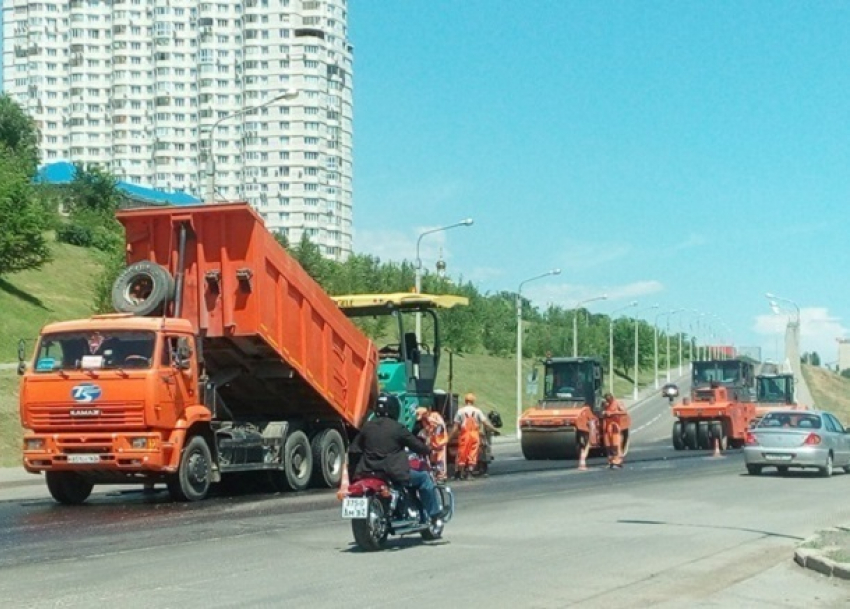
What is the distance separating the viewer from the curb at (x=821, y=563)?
1235 cm

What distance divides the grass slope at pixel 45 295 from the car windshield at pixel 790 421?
1243 inches

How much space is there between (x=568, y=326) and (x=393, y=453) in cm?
11694

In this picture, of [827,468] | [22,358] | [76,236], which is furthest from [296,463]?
[76,236]

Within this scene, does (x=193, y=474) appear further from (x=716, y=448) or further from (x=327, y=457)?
(x=716, y=448)

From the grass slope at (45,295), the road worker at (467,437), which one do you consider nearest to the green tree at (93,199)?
the grass slope at (45,295)

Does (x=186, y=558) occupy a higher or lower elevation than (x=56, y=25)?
lower

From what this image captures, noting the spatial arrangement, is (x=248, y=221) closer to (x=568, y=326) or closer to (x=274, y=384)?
(x=274, y=384)

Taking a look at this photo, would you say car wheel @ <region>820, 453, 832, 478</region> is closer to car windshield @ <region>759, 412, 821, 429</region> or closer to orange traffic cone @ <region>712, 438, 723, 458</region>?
car windshield @ <region>759, 412, 821, 429</region>

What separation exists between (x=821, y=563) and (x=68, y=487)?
13076 mm

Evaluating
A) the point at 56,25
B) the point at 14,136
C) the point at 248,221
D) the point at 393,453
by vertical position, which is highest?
the point at 56,25

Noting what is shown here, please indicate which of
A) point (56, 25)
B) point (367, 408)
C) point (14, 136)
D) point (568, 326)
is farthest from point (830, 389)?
point (367, 408)

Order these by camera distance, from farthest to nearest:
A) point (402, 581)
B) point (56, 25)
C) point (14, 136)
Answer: point (56, 25) < point (14, 136) < point (402, 581)

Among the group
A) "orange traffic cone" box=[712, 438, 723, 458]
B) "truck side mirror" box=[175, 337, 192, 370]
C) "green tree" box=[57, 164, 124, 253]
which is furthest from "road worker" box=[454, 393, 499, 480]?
"green tree" box=[57, 164, 124, 253]

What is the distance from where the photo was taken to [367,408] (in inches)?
1011
